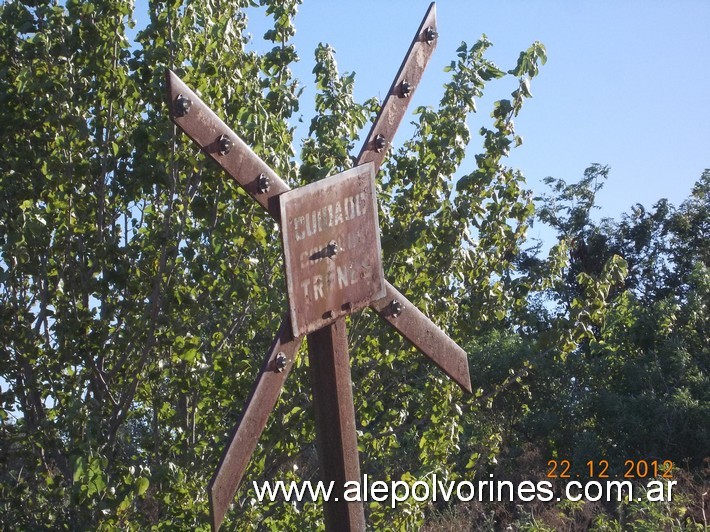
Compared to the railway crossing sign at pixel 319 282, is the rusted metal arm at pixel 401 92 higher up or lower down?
higher up

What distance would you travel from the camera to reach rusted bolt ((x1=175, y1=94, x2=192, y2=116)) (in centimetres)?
378

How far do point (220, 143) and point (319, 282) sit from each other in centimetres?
63

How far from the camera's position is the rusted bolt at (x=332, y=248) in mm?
3936

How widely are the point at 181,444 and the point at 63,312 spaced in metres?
1.04

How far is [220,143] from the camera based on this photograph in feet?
12.8

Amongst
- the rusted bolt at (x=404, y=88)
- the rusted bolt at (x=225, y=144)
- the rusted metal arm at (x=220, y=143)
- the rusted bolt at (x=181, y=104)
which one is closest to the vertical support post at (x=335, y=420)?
the rusted metal arm at (x=220, y=143)

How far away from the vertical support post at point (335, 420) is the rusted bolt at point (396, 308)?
0.35 metres

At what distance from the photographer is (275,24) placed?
659cm

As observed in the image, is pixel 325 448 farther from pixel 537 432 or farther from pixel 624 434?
pixel 537 432

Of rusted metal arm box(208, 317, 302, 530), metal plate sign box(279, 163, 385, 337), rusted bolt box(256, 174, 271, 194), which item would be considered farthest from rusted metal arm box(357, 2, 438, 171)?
rusted metal arm box(208, 317, 302, 530)

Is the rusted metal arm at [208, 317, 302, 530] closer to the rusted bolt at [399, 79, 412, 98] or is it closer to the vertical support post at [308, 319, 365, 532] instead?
the vertical support post at [308, 319, 365, 532]

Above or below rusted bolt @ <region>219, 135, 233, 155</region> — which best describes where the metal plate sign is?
below

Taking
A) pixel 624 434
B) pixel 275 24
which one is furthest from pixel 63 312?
pixel 624 434

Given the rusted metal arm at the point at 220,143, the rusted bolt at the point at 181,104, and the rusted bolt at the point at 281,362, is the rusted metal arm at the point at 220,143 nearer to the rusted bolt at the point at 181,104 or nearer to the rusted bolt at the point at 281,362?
the rusted bolt at the point at 181,104
